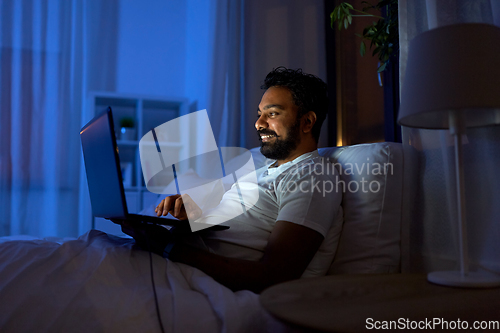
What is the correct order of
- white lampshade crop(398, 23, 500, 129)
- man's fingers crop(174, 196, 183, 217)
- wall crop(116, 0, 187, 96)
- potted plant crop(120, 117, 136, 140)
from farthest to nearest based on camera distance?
wall crop(116, 0, 187, 96) → potted plant crop(120, 117, 136, 140) → man's fingers crop(174, 196, 183, 217) → white lampshade crop(398, 23, 500, 129)

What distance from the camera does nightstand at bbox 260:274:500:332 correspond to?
561 millimetres

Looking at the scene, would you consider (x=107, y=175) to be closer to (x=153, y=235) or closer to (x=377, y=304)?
(x=153, y=235)

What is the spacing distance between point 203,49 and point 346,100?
1179 millimetres

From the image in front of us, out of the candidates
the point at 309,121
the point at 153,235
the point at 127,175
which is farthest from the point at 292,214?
the point at 127,175

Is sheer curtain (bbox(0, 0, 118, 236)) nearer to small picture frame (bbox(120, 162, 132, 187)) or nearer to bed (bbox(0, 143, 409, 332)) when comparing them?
small picture frame (bbox(120, 162, 132, 187))

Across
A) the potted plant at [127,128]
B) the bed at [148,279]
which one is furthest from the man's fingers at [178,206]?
the potted plant at [127,128]

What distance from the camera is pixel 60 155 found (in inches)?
97.7

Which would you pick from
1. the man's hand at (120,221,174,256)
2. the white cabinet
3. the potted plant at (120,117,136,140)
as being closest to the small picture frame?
the white cabinet

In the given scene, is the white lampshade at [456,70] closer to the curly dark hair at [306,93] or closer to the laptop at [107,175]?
the laptop at [107,175]

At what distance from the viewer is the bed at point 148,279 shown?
777 millimetres

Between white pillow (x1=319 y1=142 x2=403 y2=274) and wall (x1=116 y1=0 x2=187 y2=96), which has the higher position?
wall (x1=116 y1=0 x2=187 y2=96)

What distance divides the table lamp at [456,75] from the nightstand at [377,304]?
7 cm

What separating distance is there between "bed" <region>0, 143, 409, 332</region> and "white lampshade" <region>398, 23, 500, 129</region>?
19.3 inches

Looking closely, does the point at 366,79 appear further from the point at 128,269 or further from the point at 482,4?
the point at 128,269
